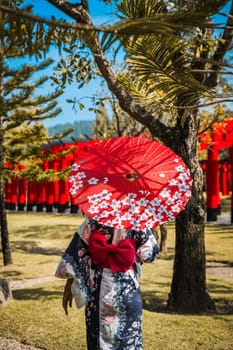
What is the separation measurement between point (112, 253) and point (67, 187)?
17546mm

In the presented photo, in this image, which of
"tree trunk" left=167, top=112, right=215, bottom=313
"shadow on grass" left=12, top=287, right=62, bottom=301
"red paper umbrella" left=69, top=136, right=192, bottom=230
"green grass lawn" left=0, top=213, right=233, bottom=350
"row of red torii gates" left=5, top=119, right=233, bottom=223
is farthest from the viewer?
"row of red torii gates" left=5, top=119, right=233, bottom=223

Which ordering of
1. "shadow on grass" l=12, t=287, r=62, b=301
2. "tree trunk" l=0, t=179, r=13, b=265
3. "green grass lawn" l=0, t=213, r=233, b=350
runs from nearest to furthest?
"green grass lawn" l=0, t=213, r=233, b=350 < "shadow on grass" l=12, t=287, r=62, b=301 < "tree trunk" l=0, t=179, r=13, b=265

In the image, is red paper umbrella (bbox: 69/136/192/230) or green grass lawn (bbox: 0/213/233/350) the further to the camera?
green grass lawn (bbox: 0/213/233/350)

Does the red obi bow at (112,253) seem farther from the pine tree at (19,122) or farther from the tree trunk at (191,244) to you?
the pine tree at (19,122)

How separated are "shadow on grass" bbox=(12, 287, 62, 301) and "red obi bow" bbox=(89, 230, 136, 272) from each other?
3.45m

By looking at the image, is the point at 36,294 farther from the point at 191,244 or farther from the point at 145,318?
the point at 191,244

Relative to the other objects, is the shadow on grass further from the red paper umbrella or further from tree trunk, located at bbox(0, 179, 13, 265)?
the red paper umbrella

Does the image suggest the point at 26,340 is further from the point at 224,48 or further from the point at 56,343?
the point at 224,48

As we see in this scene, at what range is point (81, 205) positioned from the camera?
112 inches

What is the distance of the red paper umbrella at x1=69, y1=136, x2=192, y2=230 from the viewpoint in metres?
2.78

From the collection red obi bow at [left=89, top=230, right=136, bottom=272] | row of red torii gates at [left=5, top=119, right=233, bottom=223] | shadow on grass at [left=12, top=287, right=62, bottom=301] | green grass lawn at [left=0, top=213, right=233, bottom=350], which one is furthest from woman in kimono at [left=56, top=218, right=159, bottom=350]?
row of red torii gates at [left=5, top=119, right=233, bottom=223]

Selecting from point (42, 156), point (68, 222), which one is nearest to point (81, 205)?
point (42, 156)

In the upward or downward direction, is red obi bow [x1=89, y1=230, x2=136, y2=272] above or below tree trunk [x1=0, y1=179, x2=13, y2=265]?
above

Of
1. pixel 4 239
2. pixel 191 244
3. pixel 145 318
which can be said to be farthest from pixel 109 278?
pixel 4 239
